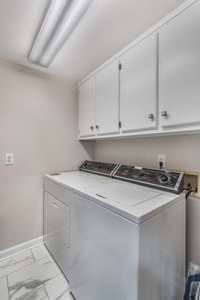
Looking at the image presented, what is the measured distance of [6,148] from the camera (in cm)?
177

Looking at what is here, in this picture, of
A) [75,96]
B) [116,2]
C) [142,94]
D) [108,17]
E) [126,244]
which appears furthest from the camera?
[75,96]

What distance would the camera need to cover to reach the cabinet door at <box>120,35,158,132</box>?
127 centimetres

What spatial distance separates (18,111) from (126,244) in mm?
1793

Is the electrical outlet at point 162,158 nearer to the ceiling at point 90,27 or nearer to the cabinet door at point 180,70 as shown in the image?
the cabinet door at point 180,70

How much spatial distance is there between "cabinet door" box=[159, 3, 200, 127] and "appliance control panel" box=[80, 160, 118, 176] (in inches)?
34.0

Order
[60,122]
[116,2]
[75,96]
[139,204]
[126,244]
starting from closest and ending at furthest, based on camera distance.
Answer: [126,244] → [139,204] → [116,2] → [60,122] → [75,96]

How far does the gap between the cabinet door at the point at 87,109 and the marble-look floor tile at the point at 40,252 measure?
153 centimetres

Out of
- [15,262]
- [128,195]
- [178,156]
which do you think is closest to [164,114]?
[178,156]

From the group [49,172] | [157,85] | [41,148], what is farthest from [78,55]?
[49,172]

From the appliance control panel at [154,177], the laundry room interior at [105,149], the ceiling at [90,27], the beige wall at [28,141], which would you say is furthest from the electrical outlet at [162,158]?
the beige wall at [28,141]

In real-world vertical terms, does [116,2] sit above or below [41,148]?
above

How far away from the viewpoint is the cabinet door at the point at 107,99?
5.34ft

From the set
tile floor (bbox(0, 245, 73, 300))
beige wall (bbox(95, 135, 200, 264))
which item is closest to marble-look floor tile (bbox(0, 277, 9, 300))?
tile floor (bbox(0, 245, 73, 300))

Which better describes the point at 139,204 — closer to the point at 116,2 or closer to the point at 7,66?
the point at 116,2
